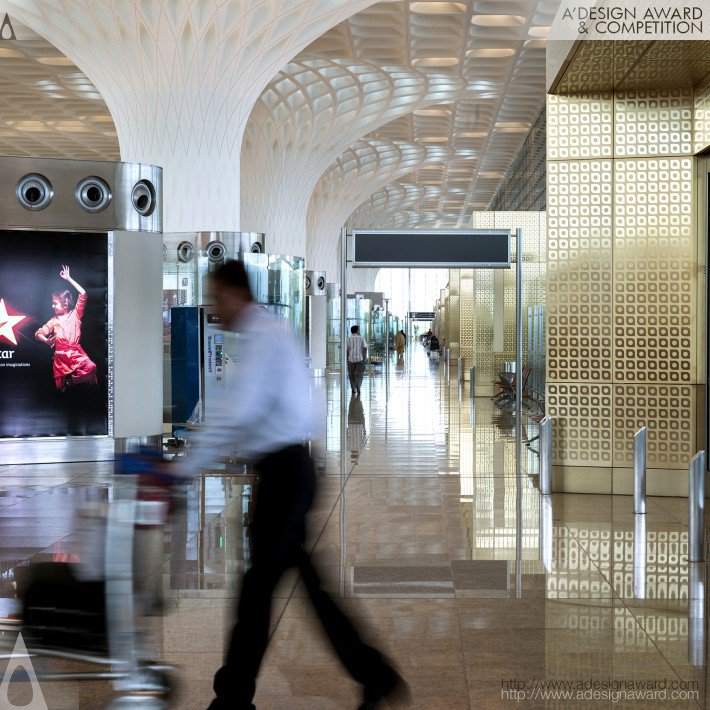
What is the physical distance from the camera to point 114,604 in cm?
384

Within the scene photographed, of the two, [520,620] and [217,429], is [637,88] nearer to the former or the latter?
[520,620]

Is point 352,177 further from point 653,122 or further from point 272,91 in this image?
point 653,122

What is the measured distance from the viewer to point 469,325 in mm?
29266

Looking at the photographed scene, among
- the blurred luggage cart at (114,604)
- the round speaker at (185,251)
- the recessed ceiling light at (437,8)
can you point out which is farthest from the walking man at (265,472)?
the recessed ceiling light at (437,8)

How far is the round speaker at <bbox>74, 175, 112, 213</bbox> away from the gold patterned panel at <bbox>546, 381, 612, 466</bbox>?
581cm

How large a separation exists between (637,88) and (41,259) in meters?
7.10

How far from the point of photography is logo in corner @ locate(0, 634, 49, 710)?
12.8 ft

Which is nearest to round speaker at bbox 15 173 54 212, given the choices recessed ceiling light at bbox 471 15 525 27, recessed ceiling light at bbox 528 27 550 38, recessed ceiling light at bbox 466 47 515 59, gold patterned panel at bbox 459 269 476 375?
gold patterned panel at bbox 459 269 476 375

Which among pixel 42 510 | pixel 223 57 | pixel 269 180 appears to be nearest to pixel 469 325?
pixel 269 180

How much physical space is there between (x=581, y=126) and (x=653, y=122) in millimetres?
717

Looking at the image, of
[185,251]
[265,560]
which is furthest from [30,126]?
[265,560]

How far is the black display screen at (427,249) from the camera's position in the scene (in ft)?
36.2

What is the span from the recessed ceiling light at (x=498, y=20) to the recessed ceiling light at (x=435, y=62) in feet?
12.9

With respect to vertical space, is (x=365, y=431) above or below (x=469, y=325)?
below
